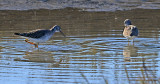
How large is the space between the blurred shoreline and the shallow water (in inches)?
37.9

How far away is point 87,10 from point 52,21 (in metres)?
3.82

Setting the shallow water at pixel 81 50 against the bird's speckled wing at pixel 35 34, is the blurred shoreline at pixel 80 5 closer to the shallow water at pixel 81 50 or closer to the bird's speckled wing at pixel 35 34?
the shallow water at pixel 81 50

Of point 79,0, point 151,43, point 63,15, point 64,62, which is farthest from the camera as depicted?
point 79,0

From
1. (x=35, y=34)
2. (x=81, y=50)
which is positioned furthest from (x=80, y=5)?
(x=81, y=50)

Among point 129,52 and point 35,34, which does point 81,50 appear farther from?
point 35,34

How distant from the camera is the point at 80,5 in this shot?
78.2 ft

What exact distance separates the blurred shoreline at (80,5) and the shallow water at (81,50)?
3.16 feet

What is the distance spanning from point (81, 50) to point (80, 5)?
35.3 feet

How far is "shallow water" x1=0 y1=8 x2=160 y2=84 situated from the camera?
9.83 metres

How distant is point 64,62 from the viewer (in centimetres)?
1161

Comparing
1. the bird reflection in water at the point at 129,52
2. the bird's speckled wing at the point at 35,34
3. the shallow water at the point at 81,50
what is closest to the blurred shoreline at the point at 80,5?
the shallow water at the point at 81,50

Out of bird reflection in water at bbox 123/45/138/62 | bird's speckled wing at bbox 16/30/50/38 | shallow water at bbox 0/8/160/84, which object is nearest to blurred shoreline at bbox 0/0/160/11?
shallow water at bbox 0/8/160/84

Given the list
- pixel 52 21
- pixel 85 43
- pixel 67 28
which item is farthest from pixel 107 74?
pixel 52 21

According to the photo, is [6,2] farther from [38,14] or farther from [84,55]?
[84,55]
